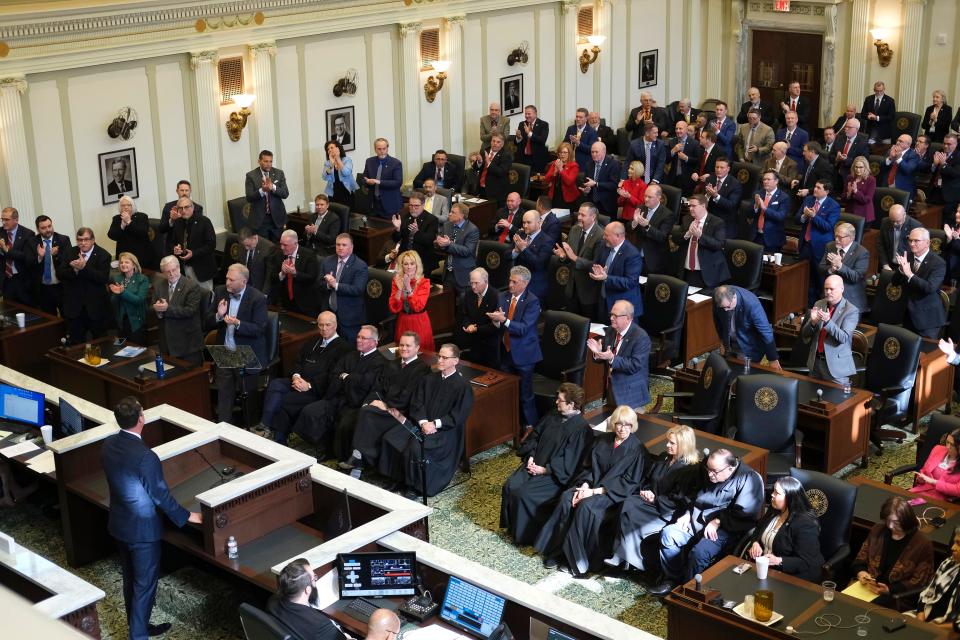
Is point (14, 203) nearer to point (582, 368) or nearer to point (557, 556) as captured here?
point (582, 368)

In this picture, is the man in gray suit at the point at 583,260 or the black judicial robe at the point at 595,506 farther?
the man in gray suit at the point at 583,260

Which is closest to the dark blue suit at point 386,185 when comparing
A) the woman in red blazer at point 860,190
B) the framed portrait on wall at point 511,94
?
the framed portrait on wall at point 511,94

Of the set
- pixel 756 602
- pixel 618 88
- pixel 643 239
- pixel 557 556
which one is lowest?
pixel 557 556

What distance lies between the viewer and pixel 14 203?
1216 cm

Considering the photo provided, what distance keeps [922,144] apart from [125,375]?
9559 mm

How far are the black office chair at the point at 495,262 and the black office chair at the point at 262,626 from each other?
21.7 ft

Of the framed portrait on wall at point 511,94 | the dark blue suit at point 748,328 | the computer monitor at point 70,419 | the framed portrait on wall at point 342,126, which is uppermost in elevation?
the framed portrait on wall at point 511,94

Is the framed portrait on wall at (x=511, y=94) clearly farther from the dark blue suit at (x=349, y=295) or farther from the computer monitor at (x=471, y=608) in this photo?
the computer monitor at (x=471, y=608)

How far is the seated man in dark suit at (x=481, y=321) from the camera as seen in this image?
30.9 feet

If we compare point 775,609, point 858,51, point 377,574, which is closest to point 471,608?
point 377,574

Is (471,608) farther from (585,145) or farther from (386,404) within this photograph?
(585,145)

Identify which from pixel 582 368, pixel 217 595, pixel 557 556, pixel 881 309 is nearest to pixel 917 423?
pixel 881 309

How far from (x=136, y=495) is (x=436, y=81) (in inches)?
425

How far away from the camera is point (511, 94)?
17.3 meters
